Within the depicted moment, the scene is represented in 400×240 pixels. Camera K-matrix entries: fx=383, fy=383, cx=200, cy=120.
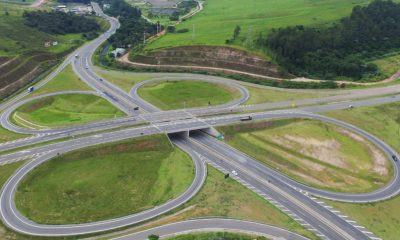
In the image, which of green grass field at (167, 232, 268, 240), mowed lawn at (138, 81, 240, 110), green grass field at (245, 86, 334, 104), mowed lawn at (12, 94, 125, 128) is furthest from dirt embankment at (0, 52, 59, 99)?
green grass field at (167, 232, 268, 240)

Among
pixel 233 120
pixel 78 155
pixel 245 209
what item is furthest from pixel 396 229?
pixel 78 155

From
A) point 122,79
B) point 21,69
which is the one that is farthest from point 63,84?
point 21,69

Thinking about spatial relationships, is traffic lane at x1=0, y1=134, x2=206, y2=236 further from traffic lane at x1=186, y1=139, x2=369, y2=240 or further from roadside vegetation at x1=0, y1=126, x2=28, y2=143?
roadside vegetation at x1=0, y1=126, x2=28, y2=143

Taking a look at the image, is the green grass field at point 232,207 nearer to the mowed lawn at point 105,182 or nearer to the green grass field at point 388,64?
the mowed lawn at point 105,182

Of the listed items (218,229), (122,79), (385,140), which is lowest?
(218,229)

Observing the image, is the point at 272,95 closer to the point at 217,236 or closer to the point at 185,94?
the point at 185,94

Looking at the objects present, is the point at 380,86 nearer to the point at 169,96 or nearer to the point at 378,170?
the point at 378,170

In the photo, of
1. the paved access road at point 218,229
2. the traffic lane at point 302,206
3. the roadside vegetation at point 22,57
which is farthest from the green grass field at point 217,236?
the roadside vegetation at point 22,57
